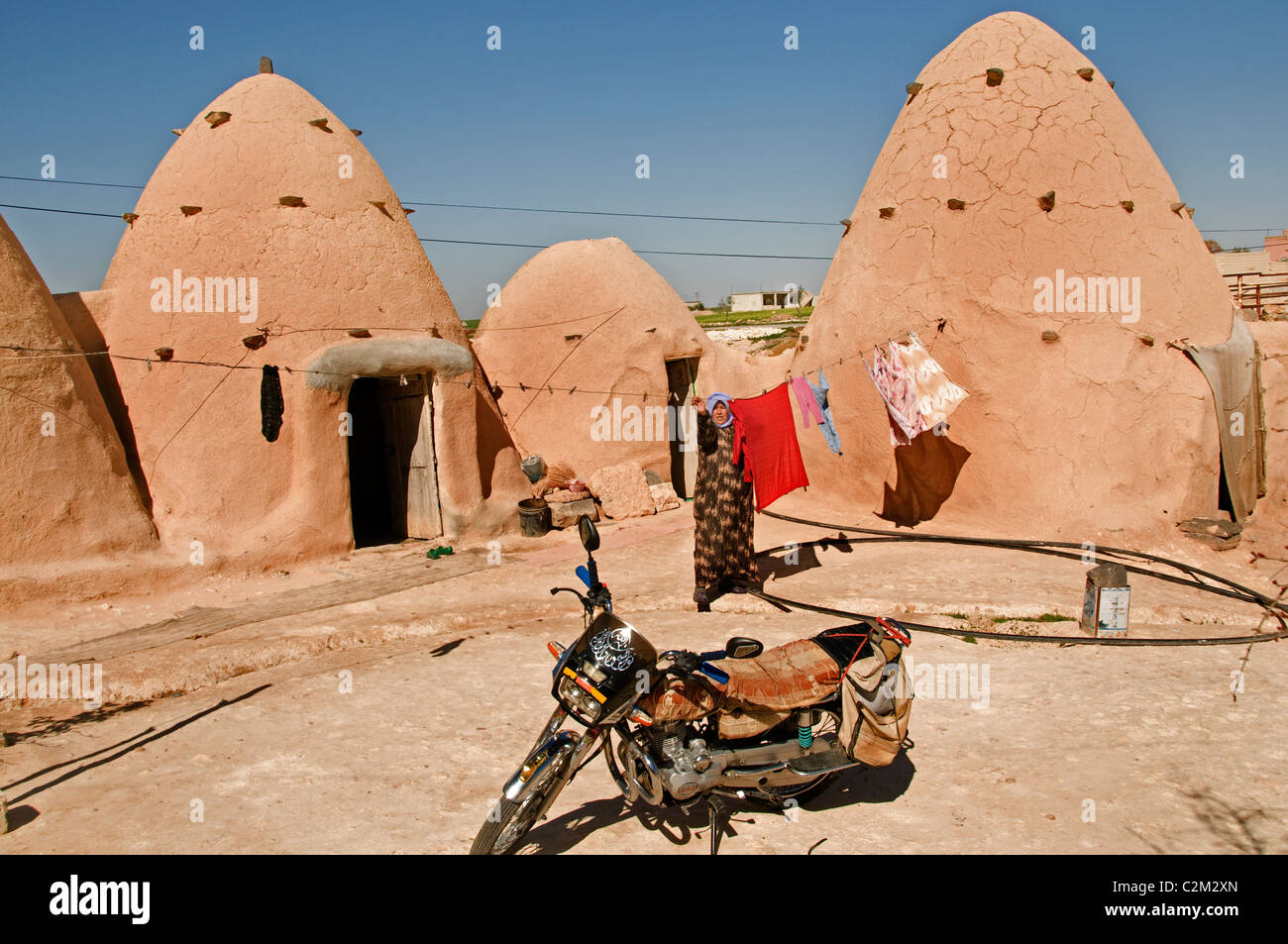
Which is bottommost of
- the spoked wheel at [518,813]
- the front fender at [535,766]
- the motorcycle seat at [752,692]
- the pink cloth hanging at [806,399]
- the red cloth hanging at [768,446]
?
the spoked wheel at [518,813]

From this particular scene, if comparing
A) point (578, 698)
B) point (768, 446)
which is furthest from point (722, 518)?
point (578, 698)

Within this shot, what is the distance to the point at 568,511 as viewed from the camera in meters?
13.6

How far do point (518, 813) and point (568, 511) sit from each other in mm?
9919

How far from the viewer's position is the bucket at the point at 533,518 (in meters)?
12.9

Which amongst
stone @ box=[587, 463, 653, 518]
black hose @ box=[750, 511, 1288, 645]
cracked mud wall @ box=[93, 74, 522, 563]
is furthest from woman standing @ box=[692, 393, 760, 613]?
stone @ box=[587, 463, 653, 518]

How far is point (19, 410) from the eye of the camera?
9188 millimetres

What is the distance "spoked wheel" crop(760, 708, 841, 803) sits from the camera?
14.0ft

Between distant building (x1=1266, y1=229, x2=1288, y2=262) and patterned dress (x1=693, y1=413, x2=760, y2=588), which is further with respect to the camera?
distant building (x1=1266, y1=229, x2=1288, y2=262)

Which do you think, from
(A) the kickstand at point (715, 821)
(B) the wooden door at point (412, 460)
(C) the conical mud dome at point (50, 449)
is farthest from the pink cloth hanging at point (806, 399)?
(C) the conical mud dome at point (50, 449)

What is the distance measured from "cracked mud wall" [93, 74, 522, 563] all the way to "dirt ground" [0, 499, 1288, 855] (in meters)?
1.21

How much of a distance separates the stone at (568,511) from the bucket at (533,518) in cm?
35

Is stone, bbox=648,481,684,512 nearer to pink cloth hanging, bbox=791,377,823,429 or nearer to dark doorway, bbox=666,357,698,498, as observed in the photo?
dark doorway, bbox=666,357,698,498

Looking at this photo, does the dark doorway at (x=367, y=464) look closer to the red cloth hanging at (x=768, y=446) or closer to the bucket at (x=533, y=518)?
the bucket at (x=533, y=518)

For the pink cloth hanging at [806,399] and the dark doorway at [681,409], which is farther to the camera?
the dark doorway at [681,409]
